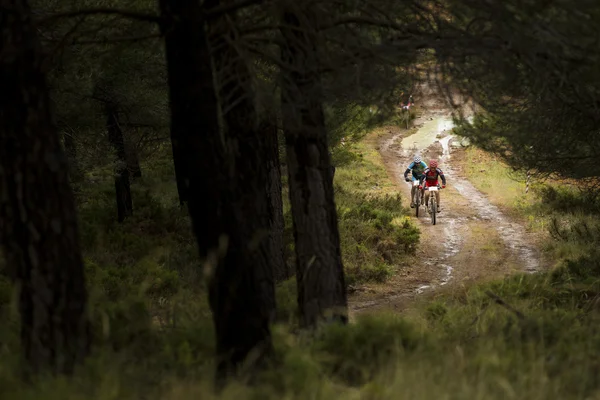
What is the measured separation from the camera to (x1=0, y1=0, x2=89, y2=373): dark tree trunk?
13.0ft

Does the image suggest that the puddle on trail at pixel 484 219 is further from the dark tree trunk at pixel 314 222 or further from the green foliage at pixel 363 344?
the green foliage at pixel 363 344

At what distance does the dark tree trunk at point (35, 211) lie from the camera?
3.95m

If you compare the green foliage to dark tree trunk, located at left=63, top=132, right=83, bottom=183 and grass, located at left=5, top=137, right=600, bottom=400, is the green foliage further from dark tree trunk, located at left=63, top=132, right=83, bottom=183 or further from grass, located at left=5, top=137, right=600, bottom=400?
dark tree trunk, located at left=63, top=132, right=83, bottom=183

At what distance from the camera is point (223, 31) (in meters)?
5.00

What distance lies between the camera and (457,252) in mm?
15578

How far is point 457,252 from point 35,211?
12.9m

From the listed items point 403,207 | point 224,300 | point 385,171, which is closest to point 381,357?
point 224,300

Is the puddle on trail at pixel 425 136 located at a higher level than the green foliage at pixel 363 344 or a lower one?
higher

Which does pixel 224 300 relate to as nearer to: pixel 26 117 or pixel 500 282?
pixel 26 117

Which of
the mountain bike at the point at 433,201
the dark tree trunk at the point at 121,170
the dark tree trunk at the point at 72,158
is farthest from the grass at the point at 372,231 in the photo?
the dark tree trunk at the point at 72,158

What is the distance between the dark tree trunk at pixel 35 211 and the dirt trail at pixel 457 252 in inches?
133

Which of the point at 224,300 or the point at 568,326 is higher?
the point at 224,300

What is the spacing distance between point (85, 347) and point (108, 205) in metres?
13.7


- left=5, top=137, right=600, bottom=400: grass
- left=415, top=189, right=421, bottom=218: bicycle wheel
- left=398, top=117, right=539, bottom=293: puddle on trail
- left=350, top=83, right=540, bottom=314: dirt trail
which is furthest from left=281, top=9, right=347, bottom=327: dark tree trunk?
left=415, top=189, right=421, bottom=218: bicycle wheel
